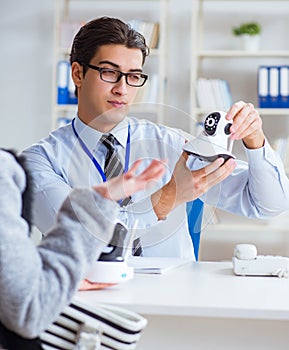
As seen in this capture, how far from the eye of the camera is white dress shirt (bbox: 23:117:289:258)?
169 cm

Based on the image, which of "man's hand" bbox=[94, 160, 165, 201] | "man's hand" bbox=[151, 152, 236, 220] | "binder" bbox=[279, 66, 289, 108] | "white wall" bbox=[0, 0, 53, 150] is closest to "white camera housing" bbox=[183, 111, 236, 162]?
"man's hand" bbox=[151, 152, 236, 220]

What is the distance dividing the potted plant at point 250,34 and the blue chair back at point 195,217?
2.26 metres

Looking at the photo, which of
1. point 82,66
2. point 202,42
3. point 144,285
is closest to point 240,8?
point 202,42

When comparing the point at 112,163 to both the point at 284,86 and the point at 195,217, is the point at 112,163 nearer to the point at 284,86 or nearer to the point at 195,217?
the point at 195,217

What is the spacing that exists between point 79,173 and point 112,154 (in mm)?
158

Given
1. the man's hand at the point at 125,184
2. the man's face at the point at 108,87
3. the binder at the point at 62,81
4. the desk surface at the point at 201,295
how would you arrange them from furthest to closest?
the binder at the point at 62,81
the man's face at the point at 108,87
the desk surface at the point at 201,295
the man's hand at the point at 125,184

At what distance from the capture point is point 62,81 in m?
4.15

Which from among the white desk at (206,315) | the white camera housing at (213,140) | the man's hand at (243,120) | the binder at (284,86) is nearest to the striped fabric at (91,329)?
the white desk at (206,315)

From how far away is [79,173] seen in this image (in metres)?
1.71

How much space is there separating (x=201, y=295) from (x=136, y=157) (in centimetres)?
43

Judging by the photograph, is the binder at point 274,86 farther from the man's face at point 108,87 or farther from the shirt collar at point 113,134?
the shirt collar at point 113,134

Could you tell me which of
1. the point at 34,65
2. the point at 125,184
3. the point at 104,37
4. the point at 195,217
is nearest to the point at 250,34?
the point at 34,65

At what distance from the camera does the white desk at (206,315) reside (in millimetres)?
1319

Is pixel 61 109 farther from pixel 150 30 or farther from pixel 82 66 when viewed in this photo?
pixel 82 66
